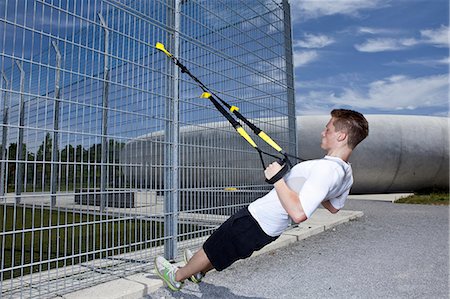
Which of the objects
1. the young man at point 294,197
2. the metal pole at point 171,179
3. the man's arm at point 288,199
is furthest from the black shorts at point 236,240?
the metal pole at point 171,179

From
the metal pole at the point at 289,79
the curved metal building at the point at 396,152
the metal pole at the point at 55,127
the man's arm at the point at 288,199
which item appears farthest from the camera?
the curved metal building at the point at 396,152

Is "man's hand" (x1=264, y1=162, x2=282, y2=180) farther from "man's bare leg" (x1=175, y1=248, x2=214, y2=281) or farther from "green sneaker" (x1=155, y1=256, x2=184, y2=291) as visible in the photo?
"green sneaker" (x1=155, y1=256, x2=184, y2=291)

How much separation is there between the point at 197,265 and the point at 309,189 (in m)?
0.90

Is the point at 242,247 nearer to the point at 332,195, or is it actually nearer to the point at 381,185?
the point at 332,195

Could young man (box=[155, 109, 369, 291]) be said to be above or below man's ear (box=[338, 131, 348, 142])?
below

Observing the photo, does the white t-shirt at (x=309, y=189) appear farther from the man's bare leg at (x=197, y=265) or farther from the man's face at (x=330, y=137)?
the man's bare leg at (x=197, y=265)

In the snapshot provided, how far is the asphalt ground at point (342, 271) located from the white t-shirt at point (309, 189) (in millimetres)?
1133

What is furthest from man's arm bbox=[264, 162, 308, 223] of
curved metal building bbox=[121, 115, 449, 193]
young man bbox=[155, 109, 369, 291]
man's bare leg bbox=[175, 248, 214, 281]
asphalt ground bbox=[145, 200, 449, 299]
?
curved metal building bbox=[121, 115, 449, 193]

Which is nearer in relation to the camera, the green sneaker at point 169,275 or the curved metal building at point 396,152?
the green sneaker at point 169,275

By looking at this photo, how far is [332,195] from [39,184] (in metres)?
2.04

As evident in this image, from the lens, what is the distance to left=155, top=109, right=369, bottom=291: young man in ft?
6.27

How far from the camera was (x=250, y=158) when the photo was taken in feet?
17.0

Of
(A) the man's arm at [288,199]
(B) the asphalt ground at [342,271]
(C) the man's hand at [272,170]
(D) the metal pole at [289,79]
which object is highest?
(D) the metal pole at [289,79]

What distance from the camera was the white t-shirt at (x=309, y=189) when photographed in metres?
1.90
